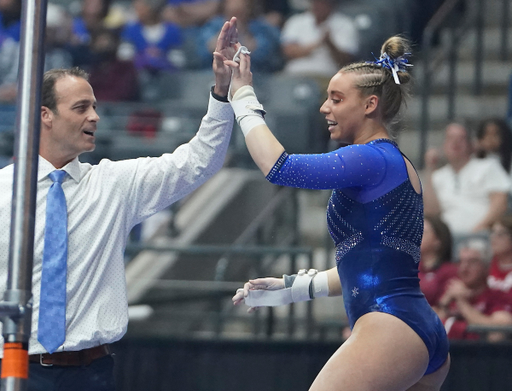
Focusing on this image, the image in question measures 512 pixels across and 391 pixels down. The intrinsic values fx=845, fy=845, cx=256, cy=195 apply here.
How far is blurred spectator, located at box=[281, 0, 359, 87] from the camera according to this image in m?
7.47

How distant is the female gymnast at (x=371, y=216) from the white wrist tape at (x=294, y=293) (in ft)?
0.52

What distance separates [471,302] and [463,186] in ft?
3.98

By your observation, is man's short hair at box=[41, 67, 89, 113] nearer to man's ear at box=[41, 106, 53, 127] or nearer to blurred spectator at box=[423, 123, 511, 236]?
man's ear at box=[41, 106, 53, 127]

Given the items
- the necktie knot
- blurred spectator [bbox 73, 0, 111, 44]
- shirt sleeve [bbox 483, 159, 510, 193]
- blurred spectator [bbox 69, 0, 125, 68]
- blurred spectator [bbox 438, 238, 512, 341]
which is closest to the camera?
the necktie knot

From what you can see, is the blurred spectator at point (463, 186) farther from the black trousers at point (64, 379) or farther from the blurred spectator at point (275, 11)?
the black trousers at point (64, 379)

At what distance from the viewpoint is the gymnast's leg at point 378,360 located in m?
2.37

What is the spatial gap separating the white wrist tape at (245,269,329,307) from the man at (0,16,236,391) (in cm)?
44

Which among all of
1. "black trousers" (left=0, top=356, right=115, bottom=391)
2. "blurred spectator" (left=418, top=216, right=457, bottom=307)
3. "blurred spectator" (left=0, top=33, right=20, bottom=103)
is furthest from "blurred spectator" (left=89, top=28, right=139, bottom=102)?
"black trousers" (left=0, top=356, right=115, bottom=391)

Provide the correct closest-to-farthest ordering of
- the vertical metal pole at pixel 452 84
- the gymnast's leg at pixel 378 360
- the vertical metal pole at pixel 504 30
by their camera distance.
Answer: the gymnast's leg at pixel 378 360 → the vertical metal pole at pixel 452 84 → the vertical metal pole at pixel 504 30

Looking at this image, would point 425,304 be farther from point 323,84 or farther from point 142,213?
point 323,84

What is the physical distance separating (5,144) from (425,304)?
5264 mm

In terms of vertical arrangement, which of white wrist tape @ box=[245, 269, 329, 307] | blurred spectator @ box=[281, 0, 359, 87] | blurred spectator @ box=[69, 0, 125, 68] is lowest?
white wrist tape @ box=[245, 269, 329, 307]

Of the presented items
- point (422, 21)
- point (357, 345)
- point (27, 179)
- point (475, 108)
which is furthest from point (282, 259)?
point (27, 179)

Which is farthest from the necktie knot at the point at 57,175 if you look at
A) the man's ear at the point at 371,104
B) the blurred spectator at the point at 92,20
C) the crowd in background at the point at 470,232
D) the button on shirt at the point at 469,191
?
the blurred spectator at the point at 92,20
